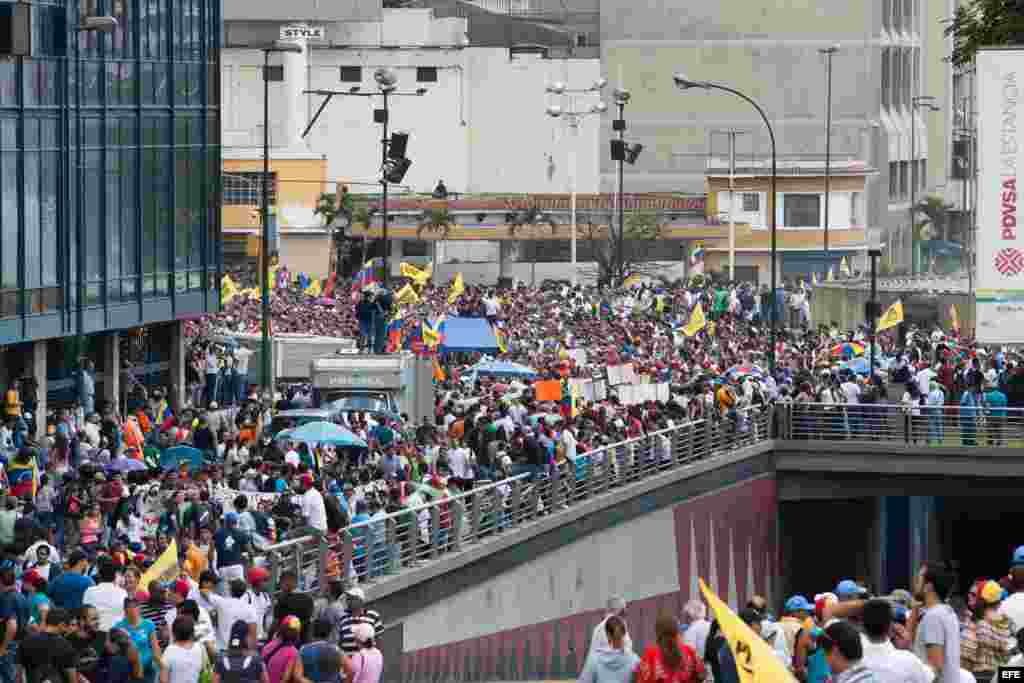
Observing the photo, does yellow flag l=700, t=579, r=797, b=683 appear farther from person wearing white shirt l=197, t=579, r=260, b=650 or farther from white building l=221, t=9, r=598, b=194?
white building l=221, t=9, r=598, b=194

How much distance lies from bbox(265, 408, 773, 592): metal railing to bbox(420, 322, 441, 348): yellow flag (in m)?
7.80

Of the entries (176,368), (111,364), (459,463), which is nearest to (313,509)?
(459,463)

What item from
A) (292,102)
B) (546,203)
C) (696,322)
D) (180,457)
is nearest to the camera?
(180,457)

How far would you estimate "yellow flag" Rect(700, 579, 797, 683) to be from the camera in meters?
17.5

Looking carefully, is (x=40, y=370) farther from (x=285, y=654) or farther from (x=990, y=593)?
(x=990, y=593)

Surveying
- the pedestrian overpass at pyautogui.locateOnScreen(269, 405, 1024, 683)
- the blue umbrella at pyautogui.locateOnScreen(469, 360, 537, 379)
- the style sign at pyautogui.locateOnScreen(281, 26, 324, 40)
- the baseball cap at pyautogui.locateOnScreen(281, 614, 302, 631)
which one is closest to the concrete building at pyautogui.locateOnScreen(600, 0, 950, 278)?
the style sign at pyautogui.locateOnScreen(281, 26, 324, 40)

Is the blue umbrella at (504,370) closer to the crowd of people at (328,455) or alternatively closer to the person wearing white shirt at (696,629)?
the crowd of people at (328,455)

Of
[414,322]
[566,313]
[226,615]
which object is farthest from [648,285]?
[226,615]

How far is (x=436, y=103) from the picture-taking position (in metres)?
121

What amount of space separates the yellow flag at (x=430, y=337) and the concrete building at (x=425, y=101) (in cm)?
5469

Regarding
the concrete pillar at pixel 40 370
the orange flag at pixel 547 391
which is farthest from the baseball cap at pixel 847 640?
the orange flag at pixel 547 391

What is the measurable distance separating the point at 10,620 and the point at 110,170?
2671 centimetres

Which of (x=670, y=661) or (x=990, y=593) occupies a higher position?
(x=990, y=593)

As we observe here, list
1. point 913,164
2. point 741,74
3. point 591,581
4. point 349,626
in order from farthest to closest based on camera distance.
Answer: point 913,164
point 741,74
point 591,581
point 349,626
